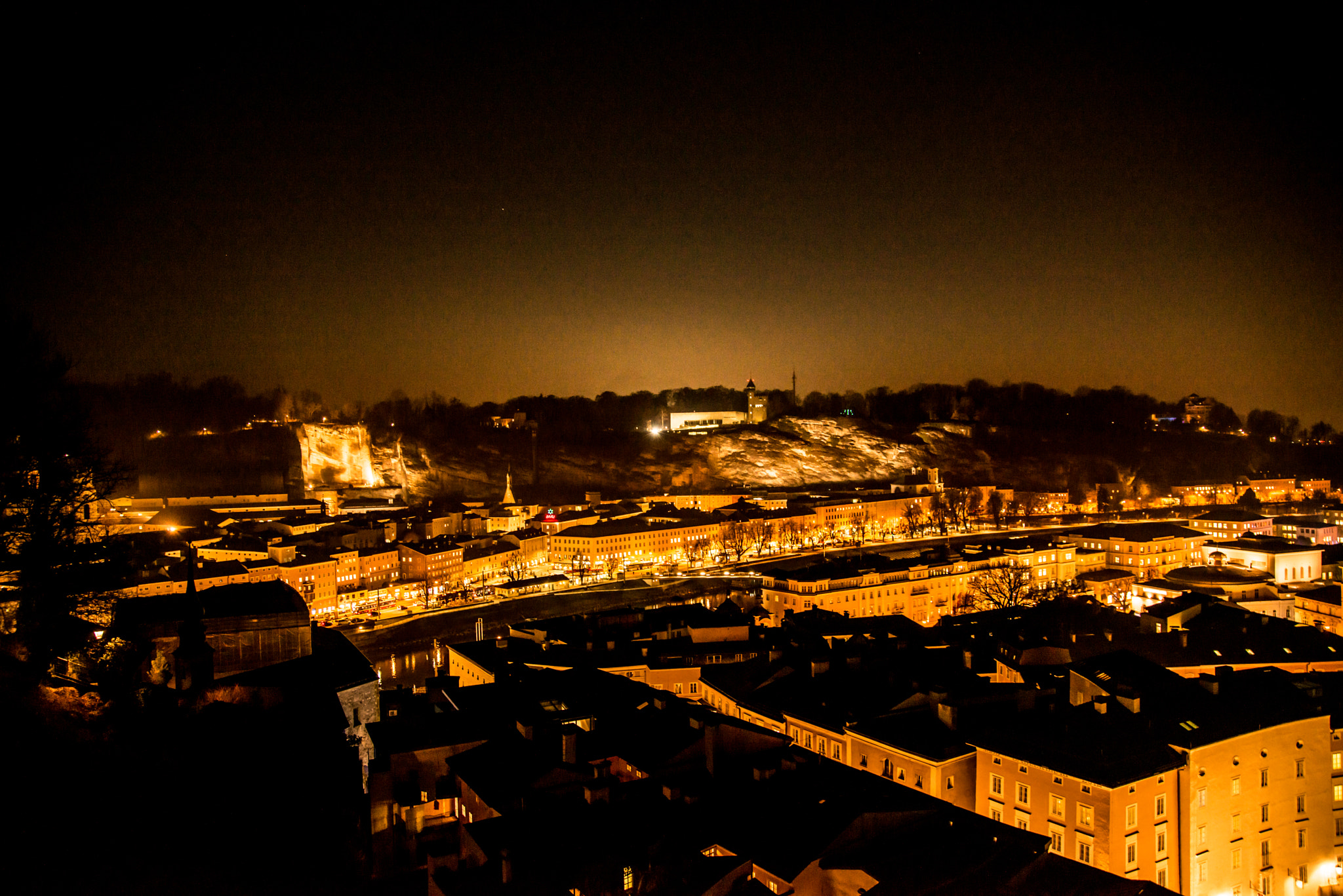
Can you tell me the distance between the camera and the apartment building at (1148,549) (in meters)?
23.2

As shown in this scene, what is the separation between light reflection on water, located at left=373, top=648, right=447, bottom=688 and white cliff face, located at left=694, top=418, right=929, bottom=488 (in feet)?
108

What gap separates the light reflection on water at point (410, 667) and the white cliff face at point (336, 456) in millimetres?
29289

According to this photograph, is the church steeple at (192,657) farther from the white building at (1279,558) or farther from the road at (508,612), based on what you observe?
the white building at (1279,558)

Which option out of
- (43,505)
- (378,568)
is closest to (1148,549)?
(378,568)

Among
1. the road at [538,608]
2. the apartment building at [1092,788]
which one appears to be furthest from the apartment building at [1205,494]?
the apartment building at [1092,788]

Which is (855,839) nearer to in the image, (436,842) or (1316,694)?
(436,842)

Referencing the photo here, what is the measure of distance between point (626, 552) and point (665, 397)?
40306mm

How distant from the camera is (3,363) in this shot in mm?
4809

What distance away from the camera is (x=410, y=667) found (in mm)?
14438

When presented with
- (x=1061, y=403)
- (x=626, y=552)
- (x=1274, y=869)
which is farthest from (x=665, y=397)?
(x=1274, y=869)

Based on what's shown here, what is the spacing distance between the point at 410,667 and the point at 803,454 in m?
39.1

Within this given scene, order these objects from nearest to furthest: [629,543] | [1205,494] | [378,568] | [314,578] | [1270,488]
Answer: [314,578] < [378,568] < [629,543] < [1270,488] < [1205,494]

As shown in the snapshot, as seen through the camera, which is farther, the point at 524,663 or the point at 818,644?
the point at 818,644

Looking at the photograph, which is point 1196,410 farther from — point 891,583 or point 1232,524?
point 891,583
